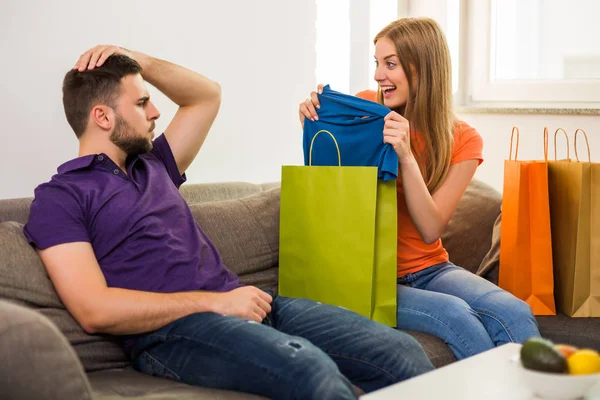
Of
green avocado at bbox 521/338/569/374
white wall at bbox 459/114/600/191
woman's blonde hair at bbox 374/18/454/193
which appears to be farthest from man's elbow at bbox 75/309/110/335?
white wall at bbox 459/114/600/191

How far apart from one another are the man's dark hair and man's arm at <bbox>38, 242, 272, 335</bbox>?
0.40 meters

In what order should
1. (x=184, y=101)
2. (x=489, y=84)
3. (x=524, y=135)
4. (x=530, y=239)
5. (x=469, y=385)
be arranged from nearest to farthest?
(x=469, y=385)
(x=184, y=101)
(x=530, y=239)
(x=524, y=135)
(x=489, y=84)

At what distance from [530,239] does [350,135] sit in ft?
2.29

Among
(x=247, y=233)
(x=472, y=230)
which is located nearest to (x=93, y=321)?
(x=247, y=233)

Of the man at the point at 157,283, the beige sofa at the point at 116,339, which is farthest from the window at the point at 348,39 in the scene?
the man at the point at 157,283

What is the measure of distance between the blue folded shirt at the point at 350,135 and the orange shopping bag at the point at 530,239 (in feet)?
1.76

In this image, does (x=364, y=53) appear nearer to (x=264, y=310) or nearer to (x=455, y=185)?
(x=455, y=185)

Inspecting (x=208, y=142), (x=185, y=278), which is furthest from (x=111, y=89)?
(x=208, y=142)

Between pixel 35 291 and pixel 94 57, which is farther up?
pixel 94 57

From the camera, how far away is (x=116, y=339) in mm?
1835

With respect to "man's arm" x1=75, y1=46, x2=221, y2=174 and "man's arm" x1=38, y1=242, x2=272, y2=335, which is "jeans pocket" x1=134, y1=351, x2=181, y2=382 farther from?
"man's arm" x1=75, y1=46, x2=221, y2=174

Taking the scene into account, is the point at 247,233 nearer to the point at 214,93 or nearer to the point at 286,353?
the point at 214,93

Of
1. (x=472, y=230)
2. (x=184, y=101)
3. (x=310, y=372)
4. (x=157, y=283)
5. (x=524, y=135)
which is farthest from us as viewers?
(x=524, y=135)

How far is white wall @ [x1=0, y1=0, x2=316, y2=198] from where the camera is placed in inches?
89.1
